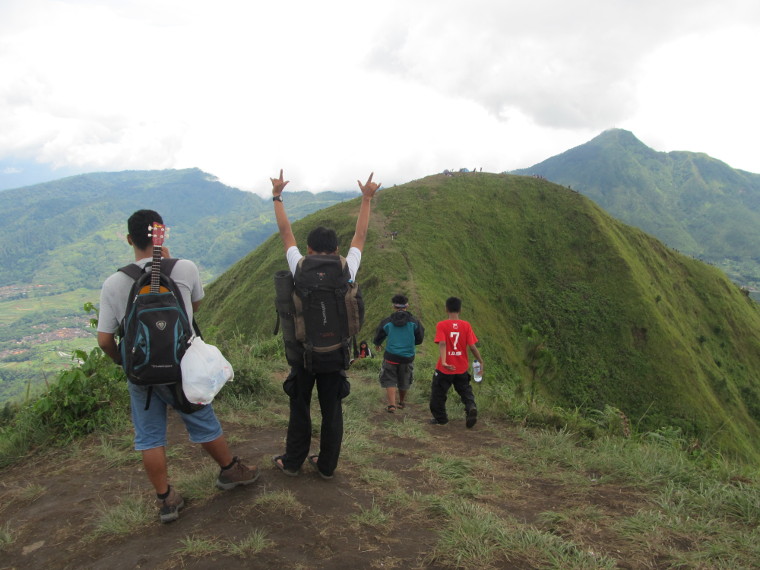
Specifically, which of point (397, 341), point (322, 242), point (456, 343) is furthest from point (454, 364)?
point (322, 242)

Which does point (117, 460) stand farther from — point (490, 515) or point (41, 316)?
point (41, 316)

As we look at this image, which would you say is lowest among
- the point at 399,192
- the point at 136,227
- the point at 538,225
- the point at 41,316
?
the point at 41,316

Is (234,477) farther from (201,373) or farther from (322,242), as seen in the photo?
(322,242)

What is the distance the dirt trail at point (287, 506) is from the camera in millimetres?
2994

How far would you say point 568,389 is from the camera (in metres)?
37.5

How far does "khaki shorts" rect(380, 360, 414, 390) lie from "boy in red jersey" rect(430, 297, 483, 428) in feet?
3.61

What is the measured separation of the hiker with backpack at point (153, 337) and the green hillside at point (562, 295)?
24.4m

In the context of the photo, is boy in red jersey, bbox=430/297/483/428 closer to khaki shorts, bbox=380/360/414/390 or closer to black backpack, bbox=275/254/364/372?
khaki shorts, bbox=380/360/414/390

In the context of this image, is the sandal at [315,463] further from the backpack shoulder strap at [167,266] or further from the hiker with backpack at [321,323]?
the backpack shoulder strap at [167,266]

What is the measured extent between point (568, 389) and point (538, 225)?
24.5 meters

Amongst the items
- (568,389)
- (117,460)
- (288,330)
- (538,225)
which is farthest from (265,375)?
(538,225)

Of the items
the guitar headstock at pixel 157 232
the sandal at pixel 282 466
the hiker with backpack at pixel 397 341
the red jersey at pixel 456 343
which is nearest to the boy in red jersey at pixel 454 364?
the red jersey at pixel 456 343

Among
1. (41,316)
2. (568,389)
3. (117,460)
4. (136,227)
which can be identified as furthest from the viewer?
(41,316)

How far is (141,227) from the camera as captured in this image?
3412 mm
